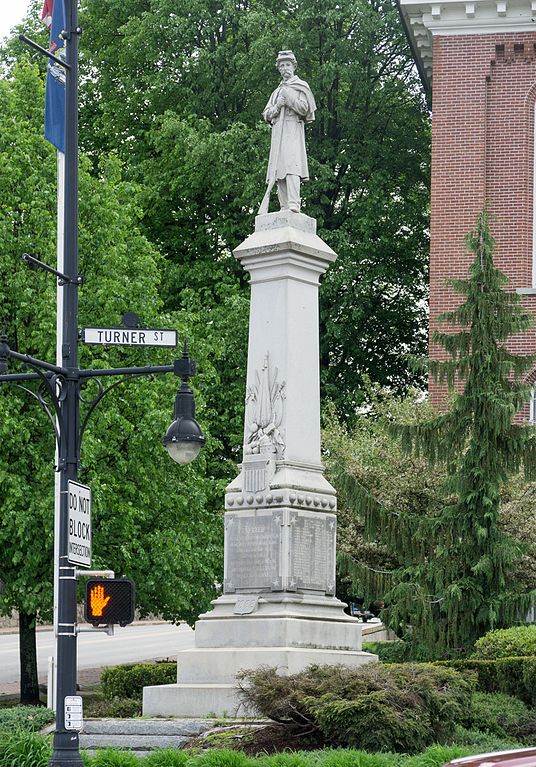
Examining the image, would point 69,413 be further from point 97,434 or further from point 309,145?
point 309,145

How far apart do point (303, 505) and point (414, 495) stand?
395 inches

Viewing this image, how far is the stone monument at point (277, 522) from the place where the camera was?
19.4 metres

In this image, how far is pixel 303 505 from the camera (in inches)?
787

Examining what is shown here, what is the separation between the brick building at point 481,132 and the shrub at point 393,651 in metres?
7.91

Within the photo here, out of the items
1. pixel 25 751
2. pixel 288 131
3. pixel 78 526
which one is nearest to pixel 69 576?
pixel 78 526

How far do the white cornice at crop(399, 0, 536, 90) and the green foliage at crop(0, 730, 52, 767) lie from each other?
22027 millimetres

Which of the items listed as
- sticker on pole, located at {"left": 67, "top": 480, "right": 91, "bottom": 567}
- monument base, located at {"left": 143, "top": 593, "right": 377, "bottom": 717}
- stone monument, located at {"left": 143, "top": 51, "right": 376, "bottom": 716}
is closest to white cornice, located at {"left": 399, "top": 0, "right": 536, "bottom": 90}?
stone monument, located at {"left": 143, "top": 51, "right": 376, "bottom": 716}

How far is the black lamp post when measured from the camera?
1393 cm

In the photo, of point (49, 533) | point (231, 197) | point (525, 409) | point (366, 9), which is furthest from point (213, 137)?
point (49, 533)

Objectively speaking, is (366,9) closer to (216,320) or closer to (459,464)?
(216,320)

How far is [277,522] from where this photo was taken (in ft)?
65.0

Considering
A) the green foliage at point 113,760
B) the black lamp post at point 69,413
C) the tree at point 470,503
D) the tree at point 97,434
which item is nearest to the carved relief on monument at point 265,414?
the black lamp post at point 69,413

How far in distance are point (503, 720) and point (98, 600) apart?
6616mm

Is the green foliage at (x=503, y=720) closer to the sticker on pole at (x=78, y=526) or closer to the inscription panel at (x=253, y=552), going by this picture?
the inscription panel at (x=253, y=552)
